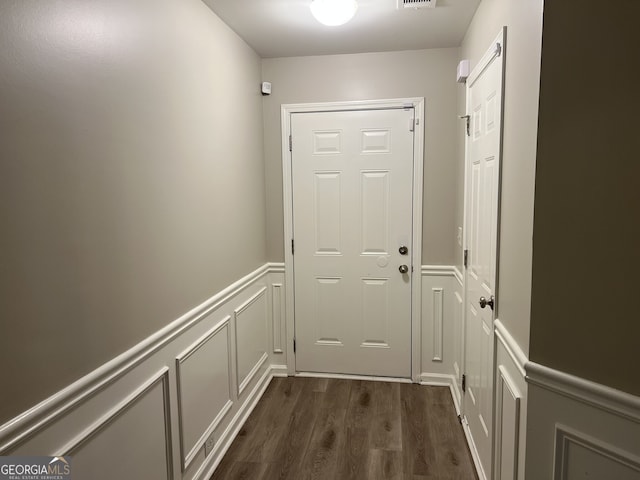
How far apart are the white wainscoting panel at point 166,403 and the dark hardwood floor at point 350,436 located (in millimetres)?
165

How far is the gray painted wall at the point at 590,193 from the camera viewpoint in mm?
1204

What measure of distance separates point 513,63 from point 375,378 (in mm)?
2484

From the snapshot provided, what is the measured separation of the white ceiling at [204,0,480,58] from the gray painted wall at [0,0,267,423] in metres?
0.25

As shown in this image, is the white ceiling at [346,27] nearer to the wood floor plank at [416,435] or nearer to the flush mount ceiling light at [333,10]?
the flush mount ceiling light at [333,10]

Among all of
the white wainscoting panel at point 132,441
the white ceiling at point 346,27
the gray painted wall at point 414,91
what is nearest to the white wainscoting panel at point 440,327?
the gray painted wall at point 414,91

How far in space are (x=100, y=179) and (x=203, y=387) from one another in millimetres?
1251

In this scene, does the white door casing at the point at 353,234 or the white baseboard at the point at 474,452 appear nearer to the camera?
the white baseboard at the point at 474,452

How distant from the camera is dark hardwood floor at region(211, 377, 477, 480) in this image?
229cm

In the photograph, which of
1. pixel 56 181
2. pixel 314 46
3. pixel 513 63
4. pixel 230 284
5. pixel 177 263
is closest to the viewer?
pixel 56 181

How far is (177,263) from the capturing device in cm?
195

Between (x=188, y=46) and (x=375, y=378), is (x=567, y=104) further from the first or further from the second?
(x=375, y=378)

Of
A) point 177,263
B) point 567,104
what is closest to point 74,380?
point 177,263

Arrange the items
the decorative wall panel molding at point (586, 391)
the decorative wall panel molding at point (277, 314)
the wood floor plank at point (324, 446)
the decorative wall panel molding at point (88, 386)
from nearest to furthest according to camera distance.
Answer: the decorative wall panel molding at point (88, 386), the decorative wall panel molding at point (586, 391), the wood floor plank at point (324, 446), the decorative wall panel molding at point (277, 314)

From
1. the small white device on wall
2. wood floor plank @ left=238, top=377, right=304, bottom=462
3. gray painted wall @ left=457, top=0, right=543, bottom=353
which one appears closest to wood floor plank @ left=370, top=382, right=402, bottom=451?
wood floor plank @ left=238, top=377, right=304, bottom=462
